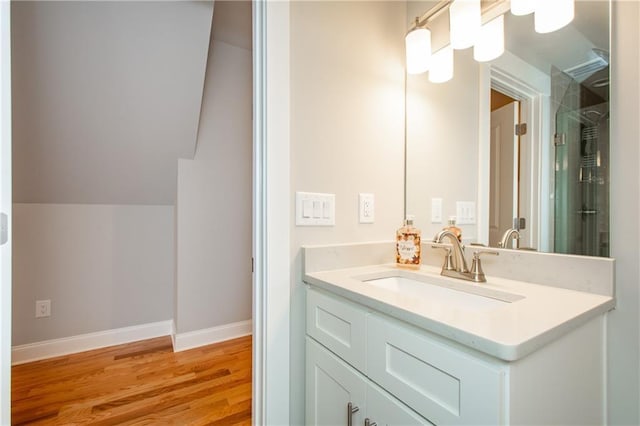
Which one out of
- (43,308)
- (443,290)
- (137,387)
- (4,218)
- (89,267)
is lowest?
(137,387)

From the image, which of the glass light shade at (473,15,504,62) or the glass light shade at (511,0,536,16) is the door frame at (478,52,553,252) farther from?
the glass light shade at (511,0,536,16)

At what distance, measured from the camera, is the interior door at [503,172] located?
1.02m

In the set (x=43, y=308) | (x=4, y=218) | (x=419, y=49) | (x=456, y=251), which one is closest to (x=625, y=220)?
(x=456, y=251)

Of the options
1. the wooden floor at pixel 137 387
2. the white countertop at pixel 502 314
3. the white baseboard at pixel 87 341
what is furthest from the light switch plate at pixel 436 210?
the white baseboard at pixel 87 341

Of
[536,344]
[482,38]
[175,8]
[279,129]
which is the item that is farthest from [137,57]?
[536,344]

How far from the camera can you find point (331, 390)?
87 centimetres

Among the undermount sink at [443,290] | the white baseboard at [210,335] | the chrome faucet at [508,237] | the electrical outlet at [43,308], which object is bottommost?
the white baseboard at [210,335]

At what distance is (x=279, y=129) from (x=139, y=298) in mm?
2077

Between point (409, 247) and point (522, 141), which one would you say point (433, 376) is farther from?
point (522, 141)

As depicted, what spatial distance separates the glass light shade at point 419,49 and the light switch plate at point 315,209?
0.68m

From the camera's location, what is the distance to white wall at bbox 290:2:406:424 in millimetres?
1028

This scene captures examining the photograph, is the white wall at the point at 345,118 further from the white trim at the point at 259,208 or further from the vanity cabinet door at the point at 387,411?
the vanity cabinet door at the point at 387,411

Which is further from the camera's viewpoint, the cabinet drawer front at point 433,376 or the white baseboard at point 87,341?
the white baseboard at point 87,341

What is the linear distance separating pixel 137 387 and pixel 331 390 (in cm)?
143
